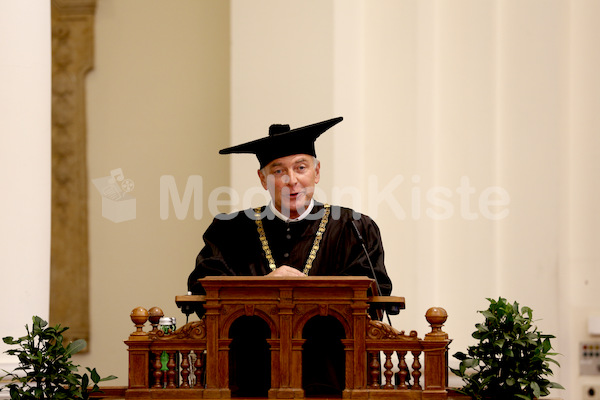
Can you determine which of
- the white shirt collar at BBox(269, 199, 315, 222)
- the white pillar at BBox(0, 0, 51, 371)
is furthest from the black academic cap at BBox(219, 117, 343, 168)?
the white pillar at BBox(0, 0, 51, 371)

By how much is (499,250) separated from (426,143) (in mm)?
1019

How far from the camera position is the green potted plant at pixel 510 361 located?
4375 millimetres

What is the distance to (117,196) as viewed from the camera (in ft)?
29.1

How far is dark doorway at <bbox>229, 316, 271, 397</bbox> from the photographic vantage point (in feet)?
15.0

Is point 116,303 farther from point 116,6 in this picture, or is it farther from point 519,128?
point 519,128

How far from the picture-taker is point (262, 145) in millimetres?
5113

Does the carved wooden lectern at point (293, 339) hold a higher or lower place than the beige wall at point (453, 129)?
lower

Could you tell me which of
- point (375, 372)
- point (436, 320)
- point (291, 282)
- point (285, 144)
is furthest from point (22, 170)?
point (436, 320)

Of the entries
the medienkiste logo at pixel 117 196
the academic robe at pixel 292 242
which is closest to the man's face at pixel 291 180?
the academic robe at pixel 292 242

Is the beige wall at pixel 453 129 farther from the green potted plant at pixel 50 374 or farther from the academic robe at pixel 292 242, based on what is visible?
the green potted plant at pixel 50 374

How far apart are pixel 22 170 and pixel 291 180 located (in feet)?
7.44

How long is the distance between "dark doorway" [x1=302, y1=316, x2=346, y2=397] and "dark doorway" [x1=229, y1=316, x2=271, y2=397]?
0.18 m

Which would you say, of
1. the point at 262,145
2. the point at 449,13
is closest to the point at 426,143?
the point at 449,13

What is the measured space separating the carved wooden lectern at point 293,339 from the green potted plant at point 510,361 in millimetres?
270
